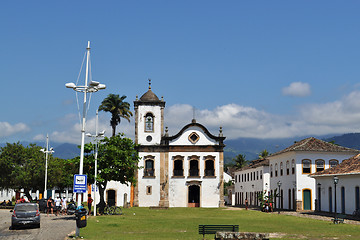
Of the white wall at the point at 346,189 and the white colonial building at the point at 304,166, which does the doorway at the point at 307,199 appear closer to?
the white colonial building at the point at 304,166

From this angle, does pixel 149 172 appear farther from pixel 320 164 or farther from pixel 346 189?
pixel 346 189

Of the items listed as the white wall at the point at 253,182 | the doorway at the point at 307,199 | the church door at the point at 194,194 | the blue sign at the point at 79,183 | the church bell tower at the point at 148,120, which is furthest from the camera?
the white wall at the point at 253,182

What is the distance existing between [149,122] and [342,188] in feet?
98.1

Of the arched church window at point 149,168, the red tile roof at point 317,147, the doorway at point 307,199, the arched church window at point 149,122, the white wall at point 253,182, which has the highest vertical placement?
the arched church window at point 149,122

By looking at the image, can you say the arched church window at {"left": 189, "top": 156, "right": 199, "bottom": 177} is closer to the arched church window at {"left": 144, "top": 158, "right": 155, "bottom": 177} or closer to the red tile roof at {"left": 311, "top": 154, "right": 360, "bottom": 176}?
the arched church window at {"left": 144, "top": 158, "right": 155, "bottom": 177}

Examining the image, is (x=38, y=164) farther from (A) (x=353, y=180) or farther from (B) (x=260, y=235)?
(B) (x=260, y=235)

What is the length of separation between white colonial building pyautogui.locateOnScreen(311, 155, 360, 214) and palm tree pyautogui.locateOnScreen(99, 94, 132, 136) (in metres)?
39.2

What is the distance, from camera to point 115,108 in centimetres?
7831

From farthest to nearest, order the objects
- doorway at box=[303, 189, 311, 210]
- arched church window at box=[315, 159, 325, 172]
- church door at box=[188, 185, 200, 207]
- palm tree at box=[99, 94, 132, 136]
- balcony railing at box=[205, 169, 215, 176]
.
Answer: palm tree at box=[99, 94, 132, 136] < balcony railing at box=[205, 169, 215, 176] < church door at box=[188, 185, 200, 207] < arched church window at box=[315, 159, 325, 172] < doorway at box=[303, 189, 311, 210]

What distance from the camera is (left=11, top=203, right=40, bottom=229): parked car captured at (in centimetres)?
2662

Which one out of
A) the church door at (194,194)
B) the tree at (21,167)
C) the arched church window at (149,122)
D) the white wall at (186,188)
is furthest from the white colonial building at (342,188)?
the tree at (21,167)

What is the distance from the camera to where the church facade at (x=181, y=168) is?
6250 cm

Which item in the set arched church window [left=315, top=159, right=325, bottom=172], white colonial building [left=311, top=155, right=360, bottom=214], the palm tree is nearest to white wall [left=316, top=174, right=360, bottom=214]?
white colonial building [left=311, top=155, right=360, bottom=214]

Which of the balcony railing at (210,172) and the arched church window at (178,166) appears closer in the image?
the arched church window at (178,166)
